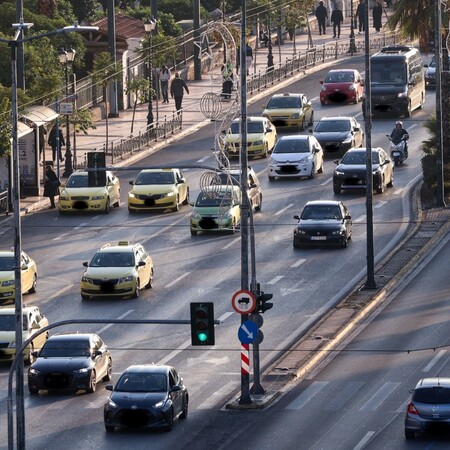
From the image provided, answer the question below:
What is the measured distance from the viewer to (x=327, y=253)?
61250mm

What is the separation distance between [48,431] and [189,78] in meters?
56.9

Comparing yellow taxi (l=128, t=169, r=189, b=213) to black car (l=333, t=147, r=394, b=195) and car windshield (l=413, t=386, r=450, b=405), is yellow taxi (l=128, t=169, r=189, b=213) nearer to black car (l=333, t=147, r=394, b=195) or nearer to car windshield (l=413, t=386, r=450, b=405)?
black car (l=333, t=147, r=394, b=195)

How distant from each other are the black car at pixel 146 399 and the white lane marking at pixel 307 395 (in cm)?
310

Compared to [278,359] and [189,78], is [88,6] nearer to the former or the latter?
[189,78]

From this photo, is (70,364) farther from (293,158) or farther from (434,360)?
(293,158)

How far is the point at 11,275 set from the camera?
5516 centimetres

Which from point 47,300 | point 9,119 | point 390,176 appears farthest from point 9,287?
point 390,176

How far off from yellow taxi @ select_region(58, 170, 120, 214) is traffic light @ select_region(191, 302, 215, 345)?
96.2ft

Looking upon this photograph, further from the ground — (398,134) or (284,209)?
(398,134)

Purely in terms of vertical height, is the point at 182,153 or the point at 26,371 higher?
the point at 182,153

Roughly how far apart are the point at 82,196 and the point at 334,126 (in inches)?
588

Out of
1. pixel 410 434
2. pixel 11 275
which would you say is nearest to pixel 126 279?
pixel 11 275

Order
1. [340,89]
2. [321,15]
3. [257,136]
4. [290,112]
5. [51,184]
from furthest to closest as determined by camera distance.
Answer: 1. [321,15]
2. [340,89]
3. [290,112]
4. [257,136]
5. [51,184]

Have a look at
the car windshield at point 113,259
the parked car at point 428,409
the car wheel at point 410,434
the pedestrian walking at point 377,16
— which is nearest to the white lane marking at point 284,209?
the car windshield at point 113,259
